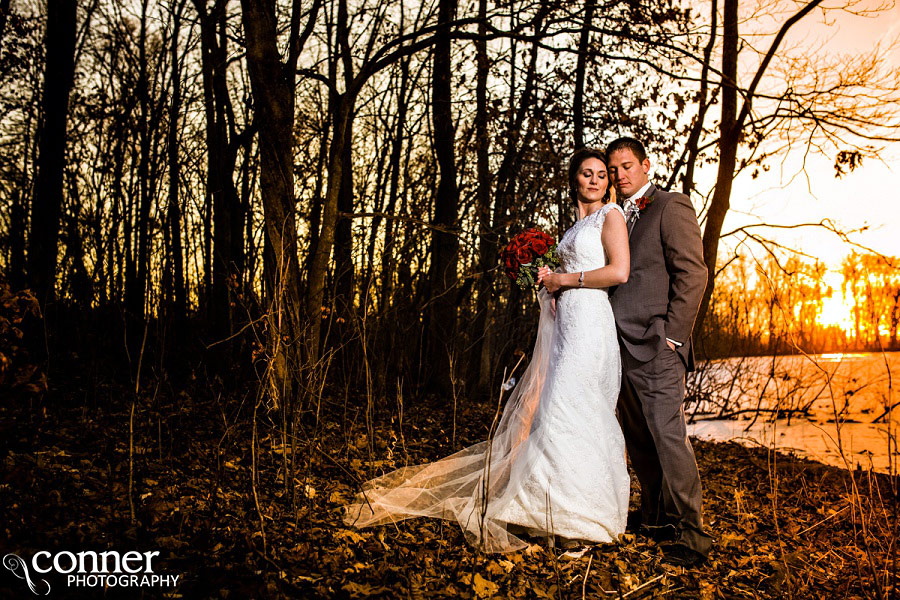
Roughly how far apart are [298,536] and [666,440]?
217cm

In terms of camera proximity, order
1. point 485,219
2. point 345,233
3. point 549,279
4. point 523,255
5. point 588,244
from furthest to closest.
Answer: point 345,233 < point 485,219 < point 523,255 < point 549,279 < point 588,244

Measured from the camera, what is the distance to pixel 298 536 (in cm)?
350

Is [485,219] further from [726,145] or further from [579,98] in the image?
[726,145]

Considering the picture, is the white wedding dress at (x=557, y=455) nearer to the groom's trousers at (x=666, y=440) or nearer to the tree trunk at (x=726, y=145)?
the groom's trousers at (x=666, y=440)

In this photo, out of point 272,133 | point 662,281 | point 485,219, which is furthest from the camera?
point 485,219

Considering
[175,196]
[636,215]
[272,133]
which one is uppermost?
[175,196]

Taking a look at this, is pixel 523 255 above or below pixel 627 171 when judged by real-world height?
below

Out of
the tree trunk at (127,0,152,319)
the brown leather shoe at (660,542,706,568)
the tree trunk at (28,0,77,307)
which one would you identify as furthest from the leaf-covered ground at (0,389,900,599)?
the tree trunk at (127,0,152,319)

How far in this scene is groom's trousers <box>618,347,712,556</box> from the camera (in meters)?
3.59

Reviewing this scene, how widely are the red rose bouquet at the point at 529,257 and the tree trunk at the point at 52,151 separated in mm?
5617

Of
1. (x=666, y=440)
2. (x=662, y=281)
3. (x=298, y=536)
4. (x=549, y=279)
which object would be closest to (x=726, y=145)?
(x=662, y=281)

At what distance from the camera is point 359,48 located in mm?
11273

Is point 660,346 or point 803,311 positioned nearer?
point 660,346

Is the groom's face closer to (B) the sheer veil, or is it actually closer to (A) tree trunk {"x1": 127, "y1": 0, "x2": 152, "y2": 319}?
(B) the sheer veil
